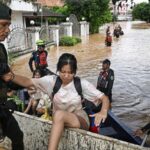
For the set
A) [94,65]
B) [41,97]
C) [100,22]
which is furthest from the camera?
[100,22]

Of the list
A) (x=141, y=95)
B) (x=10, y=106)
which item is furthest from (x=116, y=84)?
(x=10, y=106)

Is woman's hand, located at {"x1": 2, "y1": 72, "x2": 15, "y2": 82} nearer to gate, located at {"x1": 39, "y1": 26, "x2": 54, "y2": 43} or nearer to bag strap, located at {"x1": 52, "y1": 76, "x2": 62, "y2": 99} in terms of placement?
bag strap, located at {"x1": 52, "y1": 76, "x2": 62, "y2": 99}

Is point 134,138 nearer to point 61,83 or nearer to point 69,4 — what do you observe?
point 61,83

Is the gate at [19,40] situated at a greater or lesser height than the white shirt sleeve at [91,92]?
lesser

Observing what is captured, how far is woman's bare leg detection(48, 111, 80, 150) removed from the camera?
3.54 metres

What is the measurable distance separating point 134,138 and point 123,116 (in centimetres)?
317

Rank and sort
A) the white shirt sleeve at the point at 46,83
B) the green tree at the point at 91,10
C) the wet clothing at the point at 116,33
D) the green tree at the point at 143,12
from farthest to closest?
the green tree at the point at 143,12
the green tree at the point at 91,10
the wet clothing at the point at 116,33
the white shirt sleeve at the point at 46,83

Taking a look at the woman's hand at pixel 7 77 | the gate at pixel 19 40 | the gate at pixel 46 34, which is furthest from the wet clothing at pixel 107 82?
the gate at pixel 46 34

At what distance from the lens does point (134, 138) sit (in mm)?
5008

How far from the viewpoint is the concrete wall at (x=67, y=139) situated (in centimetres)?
372

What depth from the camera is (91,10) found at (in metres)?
35.5

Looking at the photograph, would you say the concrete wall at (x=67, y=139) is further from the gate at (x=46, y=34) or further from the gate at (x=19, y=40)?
the gate at (x=46, y=34)

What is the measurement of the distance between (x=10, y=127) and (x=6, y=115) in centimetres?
17

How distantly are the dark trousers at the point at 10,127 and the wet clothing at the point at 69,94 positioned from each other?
47 centimetres
